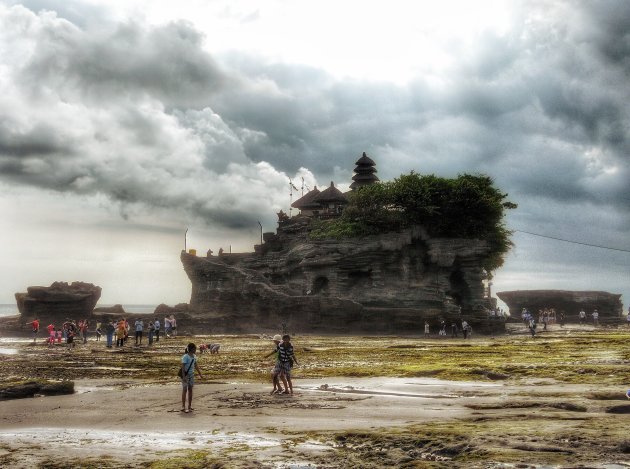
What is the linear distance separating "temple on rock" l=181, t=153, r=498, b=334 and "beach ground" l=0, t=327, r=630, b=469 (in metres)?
29.3

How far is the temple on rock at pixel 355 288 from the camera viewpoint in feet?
176

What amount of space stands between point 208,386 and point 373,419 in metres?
8.30

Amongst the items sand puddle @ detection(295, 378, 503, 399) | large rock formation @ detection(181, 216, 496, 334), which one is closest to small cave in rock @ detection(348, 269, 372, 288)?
large rock formation @ detection(181, 216, 496, 334)

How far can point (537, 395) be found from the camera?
14.8 meters

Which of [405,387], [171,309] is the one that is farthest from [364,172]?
[405,387]

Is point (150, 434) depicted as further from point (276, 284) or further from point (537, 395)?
point (276, 284)

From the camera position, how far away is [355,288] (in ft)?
191

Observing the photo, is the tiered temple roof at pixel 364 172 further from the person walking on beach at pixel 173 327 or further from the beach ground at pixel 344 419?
the beach ground at pixel 344 419

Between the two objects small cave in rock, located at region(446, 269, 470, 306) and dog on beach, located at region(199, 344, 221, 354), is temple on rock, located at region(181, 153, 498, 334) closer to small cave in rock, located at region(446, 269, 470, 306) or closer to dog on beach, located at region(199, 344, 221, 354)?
small cave in rock, located at region(446, 269, 470, 306)

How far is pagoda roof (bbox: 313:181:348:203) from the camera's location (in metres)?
78.0

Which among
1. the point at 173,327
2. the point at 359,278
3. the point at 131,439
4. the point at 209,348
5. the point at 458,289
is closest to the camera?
the point at 131,439

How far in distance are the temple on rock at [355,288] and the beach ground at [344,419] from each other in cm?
2932

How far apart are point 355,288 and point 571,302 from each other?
109 feet

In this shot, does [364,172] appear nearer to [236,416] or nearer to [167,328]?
[167,328]
